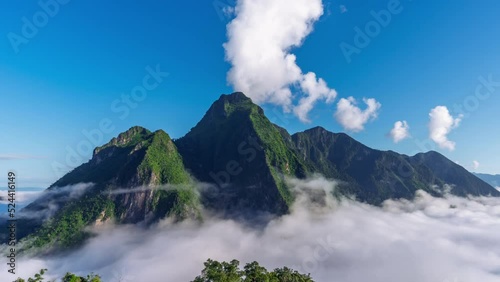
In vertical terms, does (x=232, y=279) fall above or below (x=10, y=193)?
below

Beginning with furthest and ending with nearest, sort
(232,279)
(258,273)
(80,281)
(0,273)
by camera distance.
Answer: (0,273) → (258,273) → (232,279) → (80,281)

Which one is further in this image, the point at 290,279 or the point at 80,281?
the point at 290,279

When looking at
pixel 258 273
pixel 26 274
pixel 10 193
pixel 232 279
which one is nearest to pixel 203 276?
pixel 232 279

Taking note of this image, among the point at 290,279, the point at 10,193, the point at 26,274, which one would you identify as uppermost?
the point at 10,193

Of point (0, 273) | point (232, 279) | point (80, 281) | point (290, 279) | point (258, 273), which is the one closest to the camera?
point (80, 281)

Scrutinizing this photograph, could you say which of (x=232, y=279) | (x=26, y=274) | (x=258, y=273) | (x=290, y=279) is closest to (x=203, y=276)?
(x=232, y=279)

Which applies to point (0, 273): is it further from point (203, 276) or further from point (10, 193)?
point (203, 276)
